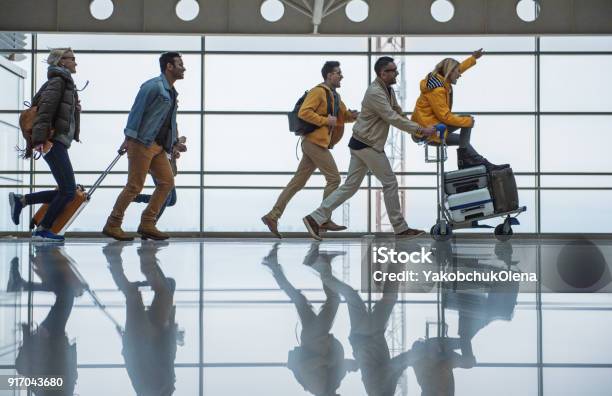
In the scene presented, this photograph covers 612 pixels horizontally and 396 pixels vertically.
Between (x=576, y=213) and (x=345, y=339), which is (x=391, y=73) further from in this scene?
(x=576, y=213)

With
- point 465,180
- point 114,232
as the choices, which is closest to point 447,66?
point 465,180

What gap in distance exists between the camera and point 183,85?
43.6ft

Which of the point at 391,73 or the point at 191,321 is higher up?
the point at 391,73

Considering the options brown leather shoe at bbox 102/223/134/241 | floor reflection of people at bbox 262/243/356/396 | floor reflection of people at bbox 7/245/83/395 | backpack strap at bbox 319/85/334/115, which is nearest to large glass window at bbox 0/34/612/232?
backpack strap at bbox 319/85/334/115

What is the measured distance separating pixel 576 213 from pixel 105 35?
7924 millimetres

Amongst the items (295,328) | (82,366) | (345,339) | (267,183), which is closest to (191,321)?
(295,328)

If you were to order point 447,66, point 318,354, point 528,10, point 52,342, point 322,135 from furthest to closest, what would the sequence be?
point 528,10 < point 322,135 < point 447,66 < point 52,342 < point 318,354

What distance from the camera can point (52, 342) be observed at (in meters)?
1.75

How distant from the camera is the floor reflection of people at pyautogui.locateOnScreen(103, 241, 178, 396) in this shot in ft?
4.53

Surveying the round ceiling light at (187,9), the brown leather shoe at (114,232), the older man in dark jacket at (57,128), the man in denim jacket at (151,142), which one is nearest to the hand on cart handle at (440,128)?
the man in denim jacket at (151,142)

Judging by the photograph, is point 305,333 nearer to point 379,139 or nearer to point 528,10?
Answer: point 379,139

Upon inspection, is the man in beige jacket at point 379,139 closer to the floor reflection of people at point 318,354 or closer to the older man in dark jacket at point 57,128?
the older man in dark jacket at point 57,128

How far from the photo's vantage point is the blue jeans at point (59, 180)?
675 centimetres

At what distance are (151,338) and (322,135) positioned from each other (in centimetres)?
622
